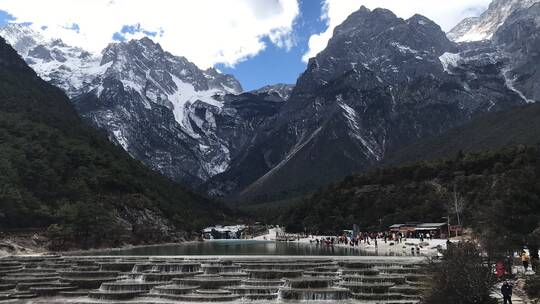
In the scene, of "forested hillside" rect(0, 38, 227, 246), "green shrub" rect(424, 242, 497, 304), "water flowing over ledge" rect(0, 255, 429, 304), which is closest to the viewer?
"green shrub" rect(424, 242, 497, 304)

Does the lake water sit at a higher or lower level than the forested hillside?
lower

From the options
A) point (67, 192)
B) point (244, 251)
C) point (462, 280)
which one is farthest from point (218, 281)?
point (67, 192)

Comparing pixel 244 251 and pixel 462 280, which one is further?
pixel 244 251

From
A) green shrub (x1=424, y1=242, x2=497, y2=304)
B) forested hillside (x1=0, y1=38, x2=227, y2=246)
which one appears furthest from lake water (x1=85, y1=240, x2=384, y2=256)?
green shrub (x1=424, y1=242, x2=497, y2=304)

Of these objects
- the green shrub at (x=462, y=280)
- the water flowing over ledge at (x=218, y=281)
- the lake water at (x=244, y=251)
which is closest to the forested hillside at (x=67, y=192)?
the lake water at (x=244, y=251)

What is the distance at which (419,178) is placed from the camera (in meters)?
181

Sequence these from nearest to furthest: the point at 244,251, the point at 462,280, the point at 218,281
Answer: the point at 462,280, the point at 218,281, the point at 244,251

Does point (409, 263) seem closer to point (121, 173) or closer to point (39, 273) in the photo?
point (39, 273)

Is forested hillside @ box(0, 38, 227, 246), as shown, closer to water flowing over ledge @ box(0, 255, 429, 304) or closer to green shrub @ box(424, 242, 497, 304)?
water flowing over ledge @ box(0, 255, 429, 304)

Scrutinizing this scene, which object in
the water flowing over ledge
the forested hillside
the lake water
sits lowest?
the water flowing over ledge

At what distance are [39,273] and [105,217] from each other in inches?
2289

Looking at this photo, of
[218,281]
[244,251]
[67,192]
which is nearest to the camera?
[218,281]

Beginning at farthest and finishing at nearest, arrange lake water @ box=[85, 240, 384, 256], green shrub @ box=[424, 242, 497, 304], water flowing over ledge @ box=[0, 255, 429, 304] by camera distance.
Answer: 1. lake water @ box=[85, 240, 384, 256]
2. water flowing over ledge @ box=[0, 255, 429, 304]
3. green shrub @ box=[424, 242, 497, 304]

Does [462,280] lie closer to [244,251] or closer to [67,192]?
[244,251]
